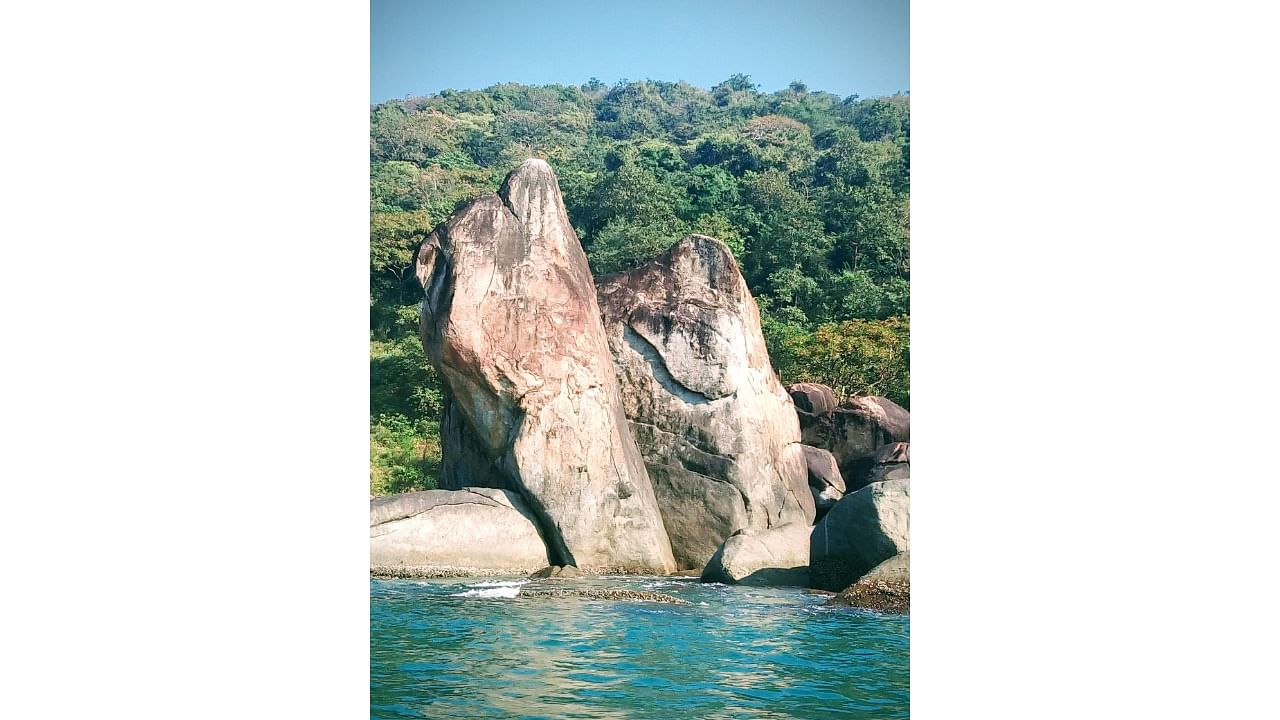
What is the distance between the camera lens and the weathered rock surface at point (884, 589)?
716 cm

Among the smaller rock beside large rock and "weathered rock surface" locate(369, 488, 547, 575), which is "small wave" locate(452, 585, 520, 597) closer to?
"weathered rock surface" locate(369, 488, 547, 575)

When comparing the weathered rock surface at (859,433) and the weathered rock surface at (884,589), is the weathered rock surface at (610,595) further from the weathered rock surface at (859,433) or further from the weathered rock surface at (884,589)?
the weathered rock surface at (859,433)

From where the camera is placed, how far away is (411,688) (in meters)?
5.72

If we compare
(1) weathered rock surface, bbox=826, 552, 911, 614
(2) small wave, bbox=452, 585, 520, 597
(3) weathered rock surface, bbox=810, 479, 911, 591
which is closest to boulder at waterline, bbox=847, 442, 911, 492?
(3) weathered rock surface, bbox=810, 479, 911, 591

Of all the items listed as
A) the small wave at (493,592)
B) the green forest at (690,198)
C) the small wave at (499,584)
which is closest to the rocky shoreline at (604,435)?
the small wave at (493,592)

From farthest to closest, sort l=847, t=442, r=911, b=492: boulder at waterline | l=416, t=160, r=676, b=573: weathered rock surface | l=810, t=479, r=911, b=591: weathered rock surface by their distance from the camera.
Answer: l=847, t=442, r=911, b=492: boulder at waterline < l=416, t=160, r=676, b=573: weathered rock surface < l=810, t=479, r=911, b=591: weathered rock surface

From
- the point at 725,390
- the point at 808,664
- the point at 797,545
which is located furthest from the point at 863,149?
the point at 808,664

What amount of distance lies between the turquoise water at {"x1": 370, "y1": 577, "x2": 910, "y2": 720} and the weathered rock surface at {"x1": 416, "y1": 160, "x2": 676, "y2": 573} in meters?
1.18

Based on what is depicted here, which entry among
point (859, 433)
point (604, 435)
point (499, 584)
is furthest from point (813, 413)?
point (499, 584)

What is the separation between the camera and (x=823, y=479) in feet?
35.4

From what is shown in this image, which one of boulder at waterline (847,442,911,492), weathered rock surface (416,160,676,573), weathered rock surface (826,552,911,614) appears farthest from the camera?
boulder at waterline (847,442,911,492)

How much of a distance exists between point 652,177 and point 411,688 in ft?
26.3

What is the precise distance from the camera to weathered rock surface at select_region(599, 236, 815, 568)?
30.3 ft

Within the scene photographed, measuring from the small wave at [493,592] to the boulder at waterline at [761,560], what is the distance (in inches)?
58.5
